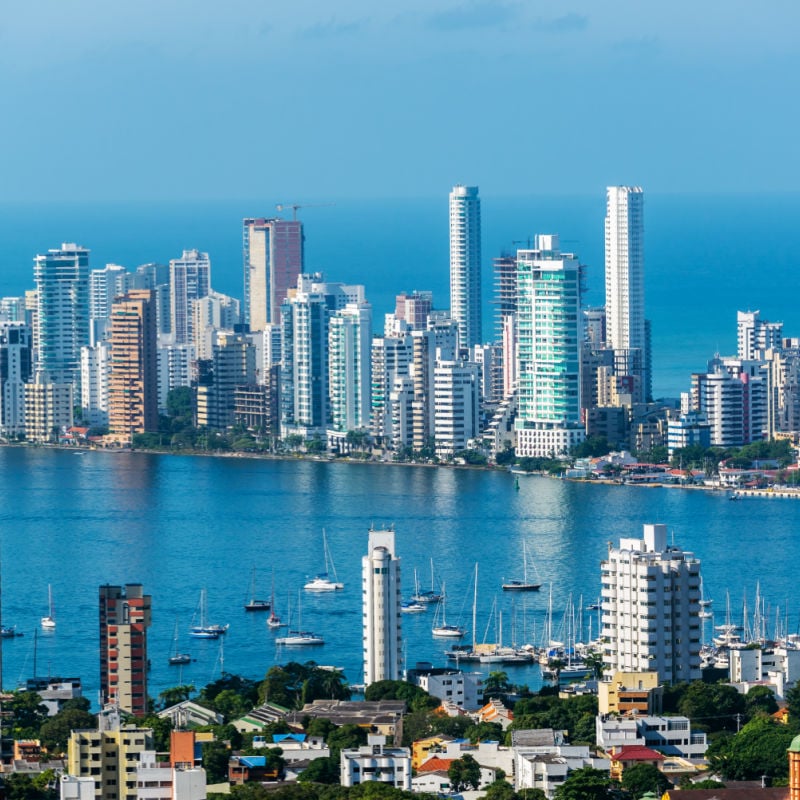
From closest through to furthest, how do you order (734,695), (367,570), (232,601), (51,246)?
1. (734,695)
2. (367,570)
3. (232,601)
4. (51,246)

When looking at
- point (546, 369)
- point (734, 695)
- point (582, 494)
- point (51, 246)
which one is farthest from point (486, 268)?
point (734, 695)

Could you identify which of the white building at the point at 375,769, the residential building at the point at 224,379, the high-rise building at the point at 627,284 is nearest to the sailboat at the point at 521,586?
the white building at the point at 375,769

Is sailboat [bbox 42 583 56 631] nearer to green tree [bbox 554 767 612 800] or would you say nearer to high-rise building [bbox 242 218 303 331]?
green tree [bbox 554 767 612 800]

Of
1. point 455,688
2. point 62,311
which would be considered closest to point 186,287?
point 62,311

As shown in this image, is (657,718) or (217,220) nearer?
(657,718)

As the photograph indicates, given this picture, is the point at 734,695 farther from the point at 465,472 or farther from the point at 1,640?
the point at 465,472
